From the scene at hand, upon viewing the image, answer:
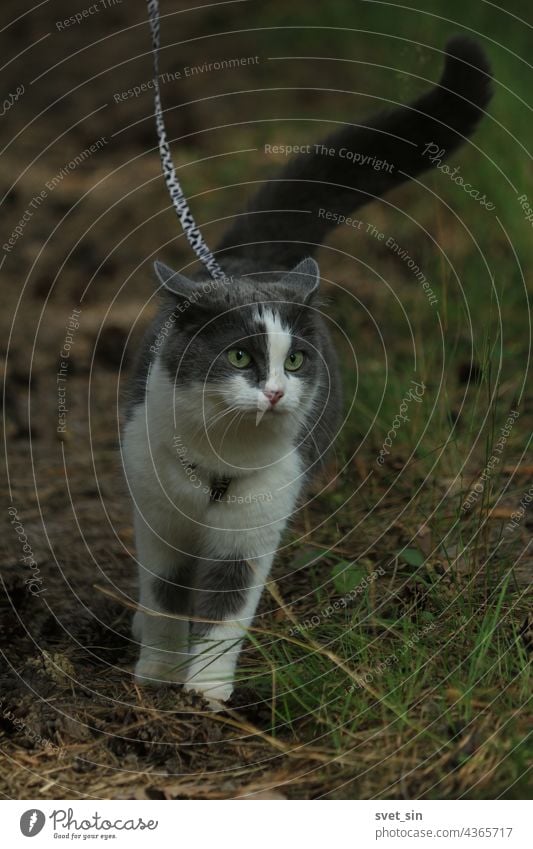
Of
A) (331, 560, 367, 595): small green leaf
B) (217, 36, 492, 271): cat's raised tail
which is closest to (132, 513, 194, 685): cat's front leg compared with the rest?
(331, 560, 367, 595): small green leaf

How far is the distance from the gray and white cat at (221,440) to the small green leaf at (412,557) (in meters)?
0.43

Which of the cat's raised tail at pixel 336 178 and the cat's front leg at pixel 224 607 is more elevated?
the cat's raised tail at pixel 336 178

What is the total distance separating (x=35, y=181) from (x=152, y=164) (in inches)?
35.7

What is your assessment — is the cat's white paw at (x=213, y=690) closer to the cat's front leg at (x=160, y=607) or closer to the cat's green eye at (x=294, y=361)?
the cat's front leg at (x=160, y=607)

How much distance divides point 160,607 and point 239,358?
3.40 ft

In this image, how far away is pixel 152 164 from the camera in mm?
7906

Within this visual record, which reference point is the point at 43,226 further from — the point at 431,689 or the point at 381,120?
the point at 431,689

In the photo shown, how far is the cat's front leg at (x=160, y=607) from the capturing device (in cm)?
351

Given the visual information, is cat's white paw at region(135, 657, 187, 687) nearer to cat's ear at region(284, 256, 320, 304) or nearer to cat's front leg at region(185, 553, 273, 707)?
cat's front leg at region(185, 553, 273, 707)

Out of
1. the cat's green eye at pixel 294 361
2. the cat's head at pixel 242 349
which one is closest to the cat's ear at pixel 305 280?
the cat's head at pixel 242 349

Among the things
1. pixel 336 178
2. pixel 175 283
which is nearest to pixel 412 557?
pixel 175 283

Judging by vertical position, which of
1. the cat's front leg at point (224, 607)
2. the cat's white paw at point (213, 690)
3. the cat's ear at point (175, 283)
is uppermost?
the cat's ear at point (175, 283)

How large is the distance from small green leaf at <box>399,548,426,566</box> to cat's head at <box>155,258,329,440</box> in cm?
68

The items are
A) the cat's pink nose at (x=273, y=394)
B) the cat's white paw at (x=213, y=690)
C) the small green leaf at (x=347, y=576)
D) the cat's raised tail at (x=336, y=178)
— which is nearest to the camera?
the cat's pink nose at (x=273, y=394)
